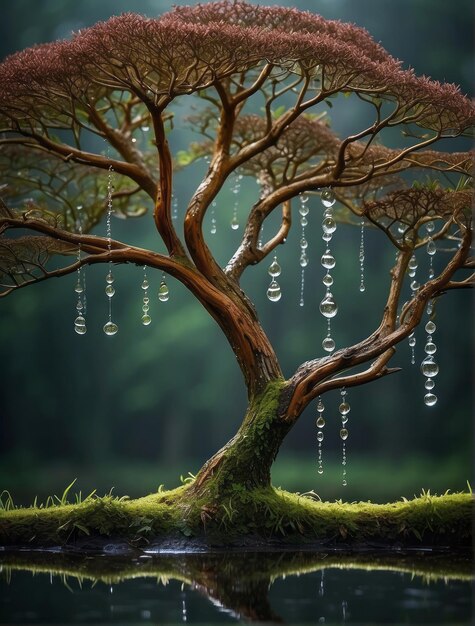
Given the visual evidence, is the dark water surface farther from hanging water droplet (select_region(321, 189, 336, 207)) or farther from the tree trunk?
hanging water droplet (select_region(321, 189, 336, 207))

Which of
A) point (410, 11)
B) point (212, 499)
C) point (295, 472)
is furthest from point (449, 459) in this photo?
point (212, 499)

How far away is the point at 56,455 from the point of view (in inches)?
322

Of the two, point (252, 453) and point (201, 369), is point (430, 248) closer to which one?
point (252, 453)

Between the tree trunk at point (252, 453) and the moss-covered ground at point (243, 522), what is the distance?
52 mm

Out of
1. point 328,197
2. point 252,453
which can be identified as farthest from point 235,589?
point 328,197

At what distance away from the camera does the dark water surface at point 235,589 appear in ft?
8.96

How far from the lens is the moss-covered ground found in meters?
3.97

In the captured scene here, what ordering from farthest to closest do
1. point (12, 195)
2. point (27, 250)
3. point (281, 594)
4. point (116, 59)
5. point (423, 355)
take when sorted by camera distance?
point (423, 355) → point (12, 195) → point (27, 250) → point (116, 59) → point (281, 594)

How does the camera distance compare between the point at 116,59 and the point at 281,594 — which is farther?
the point at 116,59

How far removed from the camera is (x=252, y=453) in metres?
4.09

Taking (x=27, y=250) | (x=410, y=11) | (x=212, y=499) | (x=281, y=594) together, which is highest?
(x=410, y=11)

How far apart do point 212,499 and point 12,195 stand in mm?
2140

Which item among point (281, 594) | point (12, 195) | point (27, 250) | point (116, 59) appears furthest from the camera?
point (12, 195)

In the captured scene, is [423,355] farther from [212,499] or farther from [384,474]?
[212,499]
